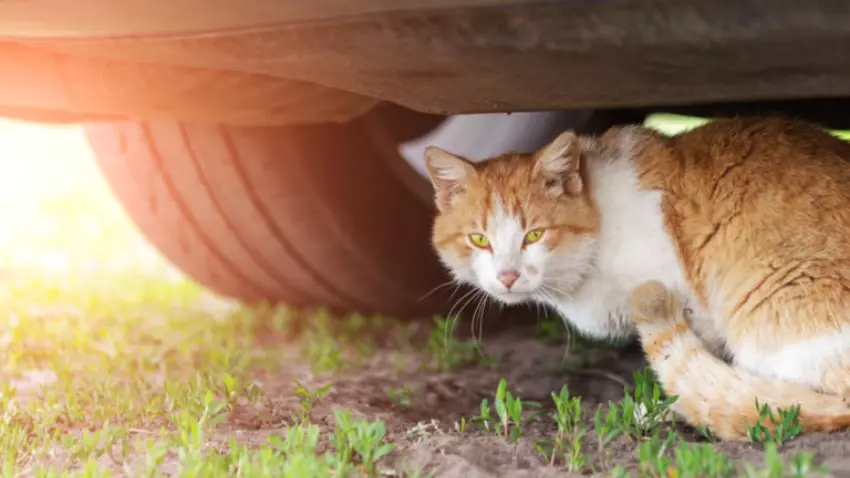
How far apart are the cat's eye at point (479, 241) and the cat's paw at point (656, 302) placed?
15.2 inches

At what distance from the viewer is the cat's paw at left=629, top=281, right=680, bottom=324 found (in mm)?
1984

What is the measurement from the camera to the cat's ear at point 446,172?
219cm


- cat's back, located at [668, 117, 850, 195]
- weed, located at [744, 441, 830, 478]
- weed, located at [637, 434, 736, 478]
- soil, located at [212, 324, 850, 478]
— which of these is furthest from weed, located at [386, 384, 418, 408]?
weed, located at [744, 441, 830, 478]

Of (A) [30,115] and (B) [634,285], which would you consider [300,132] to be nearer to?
(A) [30,115]

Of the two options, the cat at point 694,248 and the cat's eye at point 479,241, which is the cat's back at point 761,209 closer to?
the cat at point 694,248

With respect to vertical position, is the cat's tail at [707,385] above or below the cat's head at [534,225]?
below

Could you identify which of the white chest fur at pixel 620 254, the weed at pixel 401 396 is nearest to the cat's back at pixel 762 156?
the white chest fur at pixel 620 254

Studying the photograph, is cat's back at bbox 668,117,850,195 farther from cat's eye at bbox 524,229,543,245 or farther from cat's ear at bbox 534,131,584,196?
cat's eye at bbox 524,229,543,245

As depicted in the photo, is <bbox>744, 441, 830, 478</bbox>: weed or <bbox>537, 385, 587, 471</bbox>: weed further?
<bbox>537, 385, 587, 471</bbox>: weed

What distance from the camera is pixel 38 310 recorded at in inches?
137

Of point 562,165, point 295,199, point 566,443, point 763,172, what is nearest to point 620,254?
point 562,165

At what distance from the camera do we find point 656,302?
1.99m

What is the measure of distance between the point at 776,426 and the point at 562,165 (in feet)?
2.49

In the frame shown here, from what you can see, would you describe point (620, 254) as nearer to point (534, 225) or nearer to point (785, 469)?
point (534, 225)
